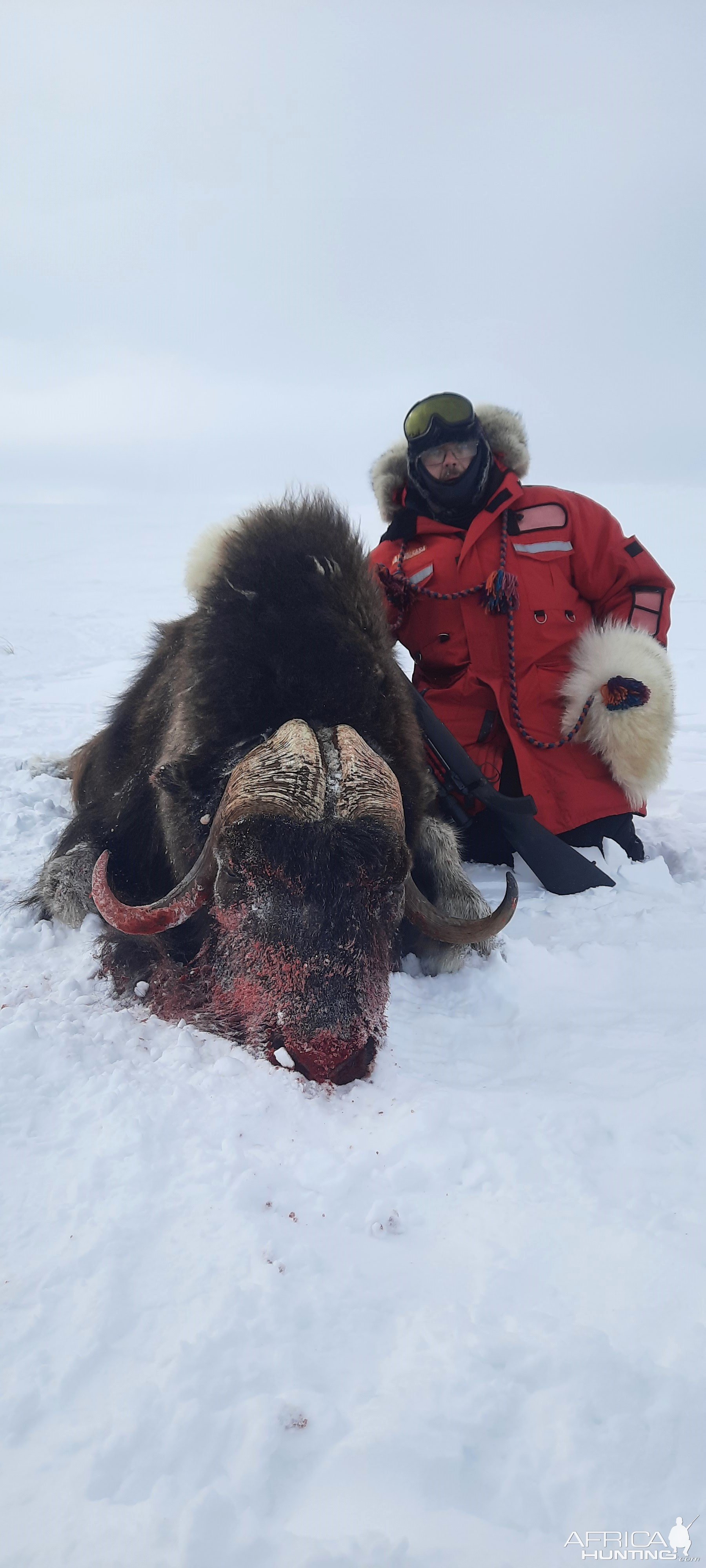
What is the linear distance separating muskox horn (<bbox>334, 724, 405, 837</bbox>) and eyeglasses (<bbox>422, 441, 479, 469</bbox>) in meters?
2.02

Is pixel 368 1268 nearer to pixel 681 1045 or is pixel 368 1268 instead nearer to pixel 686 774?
pixel 681 1045

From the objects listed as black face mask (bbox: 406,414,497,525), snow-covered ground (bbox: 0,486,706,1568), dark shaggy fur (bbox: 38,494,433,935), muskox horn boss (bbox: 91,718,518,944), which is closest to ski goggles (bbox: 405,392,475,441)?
black face mask (bbox: 406,414,497,525)

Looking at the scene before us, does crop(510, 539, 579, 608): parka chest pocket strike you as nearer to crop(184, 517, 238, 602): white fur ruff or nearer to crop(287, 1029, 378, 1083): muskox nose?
crop(184, 517, 238, 602): white fur ruff

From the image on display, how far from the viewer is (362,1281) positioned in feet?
5.10

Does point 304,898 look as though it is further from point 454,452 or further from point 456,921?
point 454,452


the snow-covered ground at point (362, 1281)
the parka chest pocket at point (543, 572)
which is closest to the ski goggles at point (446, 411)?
the parka chest pocket at point (543, 572)

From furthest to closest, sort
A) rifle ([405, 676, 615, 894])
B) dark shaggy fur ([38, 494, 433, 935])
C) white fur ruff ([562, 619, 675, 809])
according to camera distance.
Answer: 1. white fur ruff ([562, 619, 675, 809])
2. rifle ([405, 676, 615, 894])
3. dark shaggy fur ([38, 494, 433, 935])

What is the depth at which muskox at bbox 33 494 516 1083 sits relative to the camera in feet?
6.88

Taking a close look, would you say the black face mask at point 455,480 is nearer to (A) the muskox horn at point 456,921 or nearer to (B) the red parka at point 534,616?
(B) the red parka at point 534,616

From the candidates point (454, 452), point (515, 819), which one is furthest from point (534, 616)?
point (515, 819)

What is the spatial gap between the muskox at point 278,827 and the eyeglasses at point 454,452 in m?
1.01

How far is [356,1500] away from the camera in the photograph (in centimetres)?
118

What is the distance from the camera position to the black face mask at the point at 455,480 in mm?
3754

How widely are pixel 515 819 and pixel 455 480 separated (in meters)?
1.66
